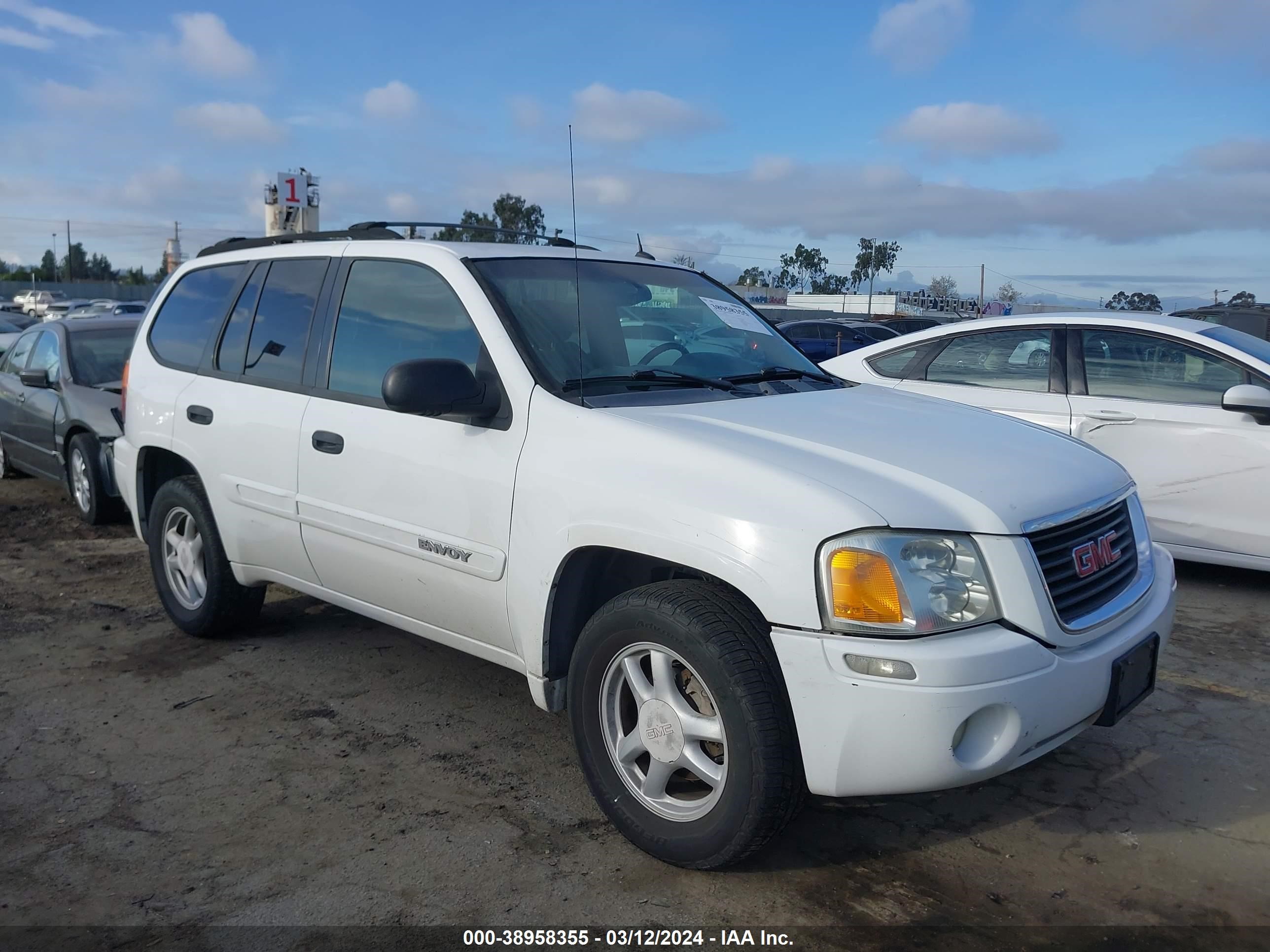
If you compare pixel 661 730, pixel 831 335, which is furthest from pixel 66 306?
pixel 661 730

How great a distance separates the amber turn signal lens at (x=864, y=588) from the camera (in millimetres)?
2590

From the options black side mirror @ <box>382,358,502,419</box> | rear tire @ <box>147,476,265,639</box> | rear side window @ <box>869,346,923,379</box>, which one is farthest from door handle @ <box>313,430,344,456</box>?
rear side window @ <box>869,346,923,379</box>

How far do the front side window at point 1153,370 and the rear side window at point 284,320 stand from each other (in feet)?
14.3

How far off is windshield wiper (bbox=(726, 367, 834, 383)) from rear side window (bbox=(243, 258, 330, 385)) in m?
1.75

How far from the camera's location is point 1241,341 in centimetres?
604

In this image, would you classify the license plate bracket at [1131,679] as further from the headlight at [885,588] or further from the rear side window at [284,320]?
the rear side window at [284,320]

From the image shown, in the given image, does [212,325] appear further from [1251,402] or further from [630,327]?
[1251,402]

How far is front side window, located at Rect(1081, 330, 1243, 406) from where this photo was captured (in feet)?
18.9

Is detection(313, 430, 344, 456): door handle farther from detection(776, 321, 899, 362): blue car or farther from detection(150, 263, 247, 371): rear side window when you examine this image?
detection(776, 321, 899, 362): blue car

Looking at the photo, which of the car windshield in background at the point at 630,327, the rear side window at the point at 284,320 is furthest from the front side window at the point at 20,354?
the car windshield in background at the point at 630,327

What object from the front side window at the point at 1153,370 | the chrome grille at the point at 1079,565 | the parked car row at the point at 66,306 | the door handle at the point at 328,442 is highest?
the parked car row at the point at 66,306

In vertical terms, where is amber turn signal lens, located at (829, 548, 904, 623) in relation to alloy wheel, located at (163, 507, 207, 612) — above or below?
above

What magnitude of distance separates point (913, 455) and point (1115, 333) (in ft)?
12.5

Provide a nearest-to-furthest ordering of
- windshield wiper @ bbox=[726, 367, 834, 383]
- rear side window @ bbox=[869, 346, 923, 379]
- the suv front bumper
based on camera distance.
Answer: the suv front bumper
windshield wiper @ bbox=[726, 367, 834, 383]
rear side window @ bbox=[869, 346, 923, 379]
